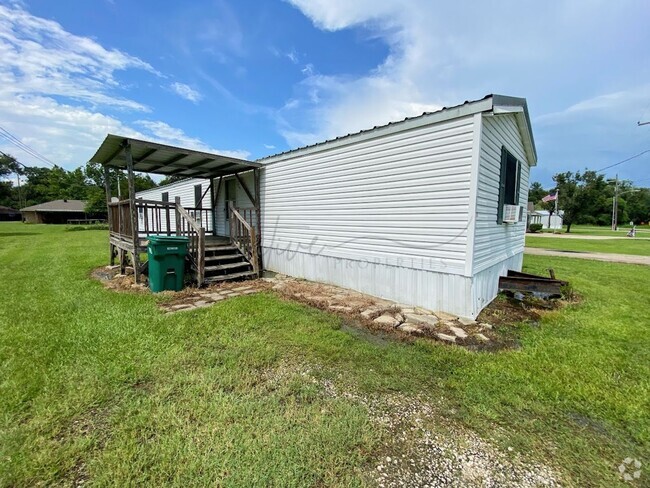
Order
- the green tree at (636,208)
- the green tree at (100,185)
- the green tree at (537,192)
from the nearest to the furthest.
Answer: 1. the green tree at (100,185)
2. the green tree at (636,208)
3. the green tree at (537,192)

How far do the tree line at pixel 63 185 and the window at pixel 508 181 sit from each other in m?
31.8

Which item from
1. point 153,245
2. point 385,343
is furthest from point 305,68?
point 385,343

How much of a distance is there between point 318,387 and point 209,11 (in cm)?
924

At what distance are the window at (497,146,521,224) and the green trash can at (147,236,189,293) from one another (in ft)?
20.6

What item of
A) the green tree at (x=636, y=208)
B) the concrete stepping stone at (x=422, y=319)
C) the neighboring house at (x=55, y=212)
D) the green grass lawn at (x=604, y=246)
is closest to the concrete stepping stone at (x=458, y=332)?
the concrete stepping stone at (x=422, y=319)

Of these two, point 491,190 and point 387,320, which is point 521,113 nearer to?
point 491,190

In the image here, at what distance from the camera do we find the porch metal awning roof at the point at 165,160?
19.3ft

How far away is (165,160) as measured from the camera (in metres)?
7.32

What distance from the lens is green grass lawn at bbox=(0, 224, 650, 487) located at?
1.78m

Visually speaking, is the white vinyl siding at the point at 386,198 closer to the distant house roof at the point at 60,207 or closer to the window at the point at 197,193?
the window at the point at 197,193

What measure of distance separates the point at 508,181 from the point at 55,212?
192 feet

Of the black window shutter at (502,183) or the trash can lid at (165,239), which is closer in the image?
the black window shutter at (502,183)

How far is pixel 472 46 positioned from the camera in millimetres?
8688

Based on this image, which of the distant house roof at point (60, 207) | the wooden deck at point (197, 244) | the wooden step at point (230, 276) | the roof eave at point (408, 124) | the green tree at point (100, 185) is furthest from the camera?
the distant house roof at point (60, 207)
